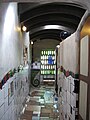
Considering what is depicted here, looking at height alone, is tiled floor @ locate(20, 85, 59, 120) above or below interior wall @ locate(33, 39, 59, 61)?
below

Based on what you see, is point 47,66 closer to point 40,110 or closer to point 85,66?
point 40,110

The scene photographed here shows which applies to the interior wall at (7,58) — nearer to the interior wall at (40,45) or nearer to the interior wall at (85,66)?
the interior wall at (85,66)

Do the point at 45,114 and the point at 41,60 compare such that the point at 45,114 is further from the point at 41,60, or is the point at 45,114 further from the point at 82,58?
the point at 41,60

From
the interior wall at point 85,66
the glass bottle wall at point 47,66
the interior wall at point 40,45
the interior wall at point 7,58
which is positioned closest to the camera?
the interior wall at point 85,66

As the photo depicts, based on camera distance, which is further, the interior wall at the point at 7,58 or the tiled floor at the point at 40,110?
the tiled floor at the point at 40,110

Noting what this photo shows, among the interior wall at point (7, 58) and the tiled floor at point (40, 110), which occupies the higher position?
the interior wall at point (7, 58)

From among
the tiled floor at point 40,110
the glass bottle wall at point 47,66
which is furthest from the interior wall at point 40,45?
the tiled floor at point 40,110

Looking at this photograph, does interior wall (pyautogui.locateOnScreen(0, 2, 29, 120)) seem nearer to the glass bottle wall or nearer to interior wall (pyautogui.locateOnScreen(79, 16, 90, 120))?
interior wall (pyautogui.locateOnScreen(79, 16, 90, 120))

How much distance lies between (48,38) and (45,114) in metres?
11.2

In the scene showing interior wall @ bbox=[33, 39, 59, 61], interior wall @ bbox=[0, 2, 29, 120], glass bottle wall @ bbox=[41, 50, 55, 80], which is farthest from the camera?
interior wall @ bbox=[33, 39, 59, 61]

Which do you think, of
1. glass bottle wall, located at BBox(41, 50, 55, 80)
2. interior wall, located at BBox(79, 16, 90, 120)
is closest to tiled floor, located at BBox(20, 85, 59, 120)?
interior wall, located at BBox(79, 16, 90, 120)

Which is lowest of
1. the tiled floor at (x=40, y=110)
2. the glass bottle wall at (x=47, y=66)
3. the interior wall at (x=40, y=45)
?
the tiled floor at (x=40, y=110)

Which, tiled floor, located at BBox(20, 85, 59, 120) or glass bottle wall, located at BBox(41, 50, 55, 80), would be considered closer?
tiled floor, located at BBox(20, 85, 59, 120)

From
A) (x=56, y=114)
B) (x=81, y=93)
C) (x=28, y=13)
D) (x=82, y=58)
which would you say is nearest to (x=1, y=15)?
(x=82, y=58)
